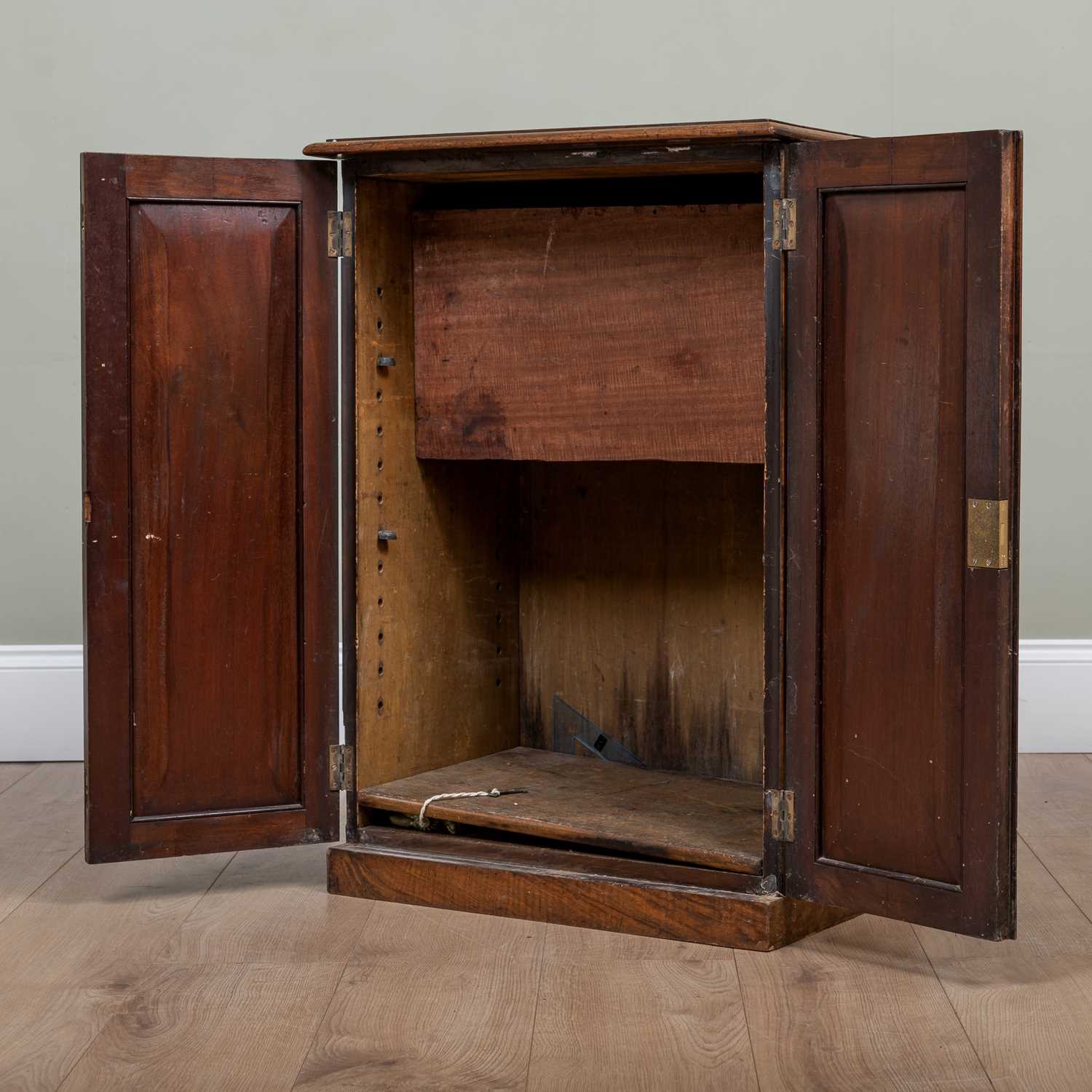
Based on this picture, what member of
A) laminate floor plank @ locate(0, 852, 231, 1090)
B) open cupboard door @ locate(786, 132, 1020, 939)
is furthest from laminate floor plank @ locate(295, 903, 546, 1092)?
open cupboard door @ locate(786, 132, 1020, 939)

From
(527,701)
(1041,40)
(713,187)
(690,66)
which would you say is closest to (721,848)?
(527,701)

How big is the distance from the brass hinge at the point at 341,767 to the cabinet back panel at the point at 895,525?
88 centimetres

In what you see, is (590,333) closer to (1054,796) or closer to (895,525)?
(895,525)

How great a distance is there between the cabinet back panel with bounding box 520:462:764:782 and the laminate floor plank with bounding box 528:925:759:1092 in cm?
68

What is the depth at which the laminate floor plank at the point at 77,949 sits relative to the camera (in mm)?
2170

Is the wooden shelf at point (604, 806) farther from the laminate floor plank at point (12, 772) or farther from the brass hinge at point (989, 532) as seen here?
the laminate floor plank at point (12, 772)

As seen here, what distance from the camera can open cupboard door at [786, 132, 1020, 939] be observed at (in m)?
2.29

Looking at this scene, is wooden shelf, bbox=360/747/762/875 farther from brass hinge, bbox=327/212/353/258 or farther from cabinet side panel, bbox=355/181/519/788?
brass hinge, bbox=327/212/353/258

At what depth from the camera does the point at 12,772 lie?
12.7 ft

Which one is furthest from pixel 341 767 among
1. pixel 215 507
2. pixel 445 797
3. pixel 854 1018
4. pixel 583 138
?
pixel 583 138

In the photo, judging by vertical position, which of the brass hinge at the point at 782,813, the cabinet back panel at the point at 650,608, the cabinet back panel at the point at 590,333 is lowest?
the brass hinge at the point at 782,813

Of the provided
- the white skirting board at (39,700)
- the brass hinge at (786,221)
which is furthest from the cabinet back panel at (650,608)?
the white skirting board at (39,700)

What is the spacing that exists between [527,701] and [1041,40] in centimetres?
204

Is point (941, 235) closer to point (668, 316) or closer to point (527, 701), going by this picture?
point (668, 316)
